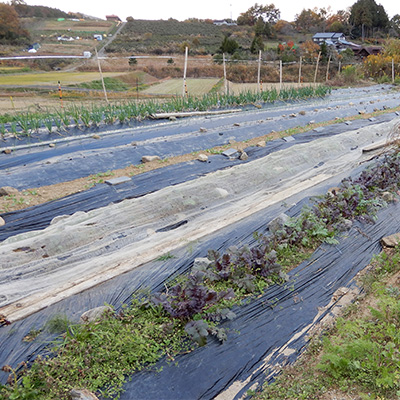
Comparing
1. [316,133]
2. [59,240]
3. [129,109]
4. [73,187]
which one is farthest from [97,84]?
[59,240]

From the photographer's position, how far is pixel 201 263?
296 centimetres

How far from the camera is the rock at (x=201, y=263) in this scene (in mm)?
2887

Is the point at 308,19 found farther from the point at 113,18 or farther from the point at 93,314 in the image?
the point at 93,314

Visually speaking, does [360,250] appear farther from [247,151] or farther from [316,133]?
[316,133]

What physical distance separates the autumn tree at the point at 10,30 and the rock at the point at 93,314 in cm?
3003

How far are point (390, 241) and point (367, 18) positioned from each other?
158ft

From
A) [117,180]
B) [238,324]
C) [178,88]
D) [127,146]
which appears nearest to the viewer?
[238,324]

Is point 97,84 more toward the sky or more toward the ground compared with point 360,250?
more toward the sky

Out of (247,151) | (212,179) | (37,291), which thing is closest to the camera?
(37,291)

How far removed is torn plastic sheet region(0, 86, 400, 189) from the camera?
201 inches

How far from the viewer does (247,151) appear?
20.4 feet

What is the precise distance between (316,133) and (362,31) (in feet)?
142

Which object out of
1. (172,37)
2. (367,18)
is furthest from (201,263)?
(367,18)

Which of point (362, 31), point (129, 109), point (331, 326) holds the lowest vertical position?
point (331, 326)
